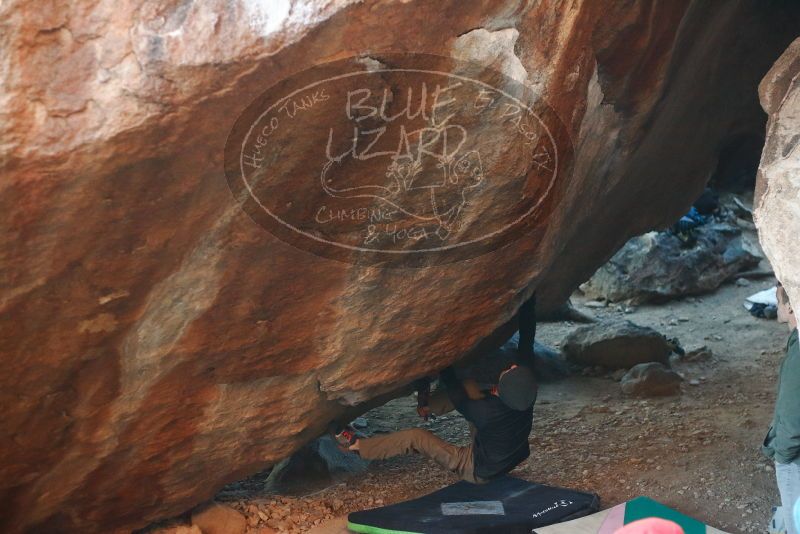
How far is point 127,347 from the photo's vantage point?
112 inches

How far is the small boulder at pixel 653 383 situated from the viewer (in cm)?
514

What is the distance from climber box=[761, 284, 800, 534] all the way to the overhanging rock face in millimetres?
978

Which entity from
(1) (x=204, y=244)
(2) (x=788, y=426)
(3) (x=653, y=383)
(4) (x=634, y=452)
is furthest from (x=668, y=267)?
(1) (x=204, y=244)

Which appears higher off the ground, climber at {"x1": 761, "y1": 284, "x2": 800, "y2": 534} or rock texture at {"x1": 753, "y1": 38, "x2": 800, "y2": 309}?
rock texture at {"x1": 753, "y1": 38, "x2": 800, "y2": 309}

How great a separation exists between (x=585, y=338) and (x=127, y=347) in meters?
3.98

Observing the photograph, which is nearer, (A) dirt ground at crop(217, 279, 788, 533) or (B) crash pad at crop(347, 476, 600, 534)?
(B) crash pad at crop(347, 476, 600, 534)

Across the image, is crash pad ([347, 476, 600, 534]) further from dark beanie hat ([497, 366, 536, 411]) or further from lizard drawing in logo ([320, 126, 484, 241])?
lizard drawing in logo ([320, 126, 484, 241])

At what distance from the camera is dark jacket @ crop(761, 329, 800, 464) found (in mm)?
2877

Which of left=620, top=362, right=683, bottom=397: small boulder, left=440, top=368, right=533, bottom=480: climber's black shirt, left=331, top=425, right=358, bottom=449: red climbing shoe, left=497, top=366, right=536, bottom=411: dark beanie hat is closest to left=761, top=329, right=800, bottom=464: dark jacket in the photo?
left=497, top=366, right=536, bottom=411: dark beanie hat

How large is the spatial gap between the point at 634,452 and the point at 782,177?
2051 mm

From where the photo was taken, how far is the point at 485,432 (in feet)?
13.0

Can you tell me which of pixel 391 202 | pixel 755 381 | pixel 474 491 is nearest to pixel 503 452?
pixel 474 491

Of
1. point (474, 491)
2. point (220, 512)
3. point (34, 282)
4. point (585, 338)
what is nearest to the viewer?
point (34, 282)

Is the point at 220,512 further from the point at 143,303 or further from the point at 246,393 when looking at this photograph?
the point at 143,303
